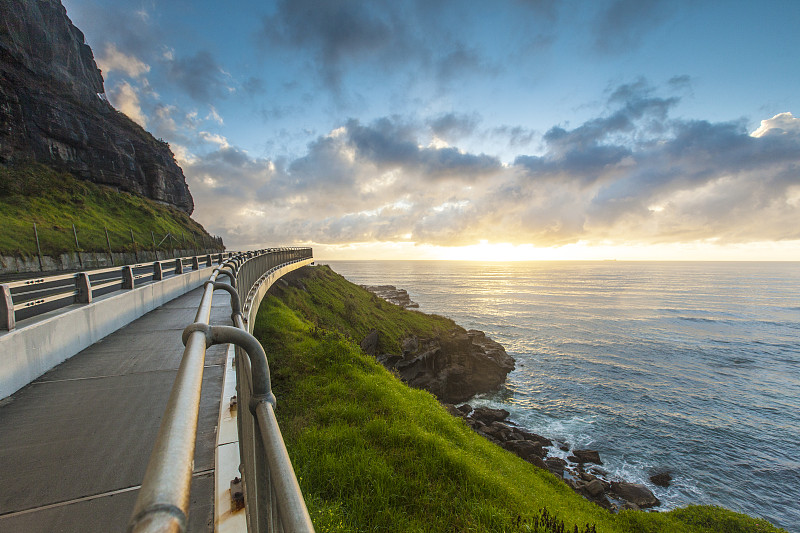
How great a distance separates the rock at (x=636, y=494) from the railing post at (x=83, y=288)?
23826mm

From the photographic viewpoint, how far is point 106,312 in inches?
333

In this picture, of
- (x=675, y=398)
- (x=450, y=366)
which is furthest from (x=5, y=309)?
(x=675, y=398)

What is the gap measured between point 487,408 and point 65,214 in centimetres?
5231

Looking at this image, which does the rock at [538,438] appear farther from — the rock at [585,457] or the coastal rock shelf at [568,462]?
the rock at [585,457]

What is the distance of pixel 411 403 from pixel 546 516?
452 cm

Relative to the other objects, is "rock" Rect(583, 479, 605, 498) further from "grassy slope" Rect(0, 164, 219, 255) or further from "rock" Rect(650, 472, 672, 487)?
"grassy slope" Rect(0, 164, 219, 255)

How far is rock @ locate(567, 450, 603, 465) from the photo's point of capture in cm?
2038

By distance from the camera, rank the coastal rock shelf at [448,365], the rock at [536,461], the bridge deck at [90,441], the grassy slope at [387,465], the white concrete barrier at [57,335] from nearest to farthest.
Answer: the bridge deck at [90,441] < the white concrete barrier at [57,335] < the grassy slope at [387,465] < the rock at [536,461] < the coastal rock shelf at [448,365]

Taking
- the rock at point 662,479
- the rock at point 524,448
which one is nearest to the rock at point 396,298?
the rock at point 524,448

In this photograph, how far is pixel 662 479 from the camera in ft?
62.0

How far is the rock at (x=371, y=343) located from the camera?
28.2 metres

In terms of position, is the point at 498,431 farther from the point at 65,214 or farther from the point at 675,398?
the point at 65,214

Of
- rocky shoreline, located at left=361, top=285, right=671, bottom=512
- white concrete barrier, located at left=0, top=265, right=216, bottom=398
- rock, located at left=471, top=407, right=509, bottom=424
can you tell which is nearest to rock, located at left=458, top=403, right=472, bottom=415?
rocky shoreline, located at left=361, top=285, right=671, bottom=512

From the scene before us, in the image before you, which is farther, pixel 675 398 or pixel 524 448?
pixel 675 398
